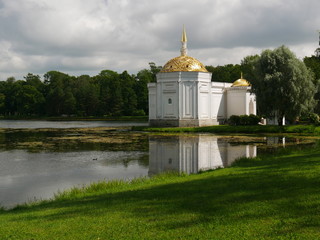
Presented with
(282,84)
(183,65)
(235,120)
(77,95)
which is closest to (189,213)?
(282,84)

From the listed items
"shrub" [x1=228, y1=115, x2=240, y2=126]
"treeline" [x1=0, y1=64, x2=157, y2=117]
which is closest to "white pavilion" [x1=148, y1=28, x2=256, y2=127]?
"shrub" [x1=228, y1=115, x2=240, y2=126]

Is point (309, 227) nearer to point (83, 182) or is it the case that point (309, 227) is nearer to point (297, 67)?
point (83, 182)

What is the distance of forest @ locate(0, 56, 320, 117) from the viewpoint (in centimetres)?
9212

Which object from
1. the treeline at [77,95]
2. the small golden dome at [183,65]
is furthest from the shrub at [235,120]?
the treeline at [77,95]

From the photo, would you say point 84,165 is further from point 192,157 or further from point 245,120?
point 245,120

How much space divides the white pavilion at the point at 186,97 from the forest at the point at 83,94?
33.0 m

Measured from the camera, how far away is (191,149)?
79.4 feet

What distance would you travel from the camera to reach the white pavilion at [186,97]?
153 feet

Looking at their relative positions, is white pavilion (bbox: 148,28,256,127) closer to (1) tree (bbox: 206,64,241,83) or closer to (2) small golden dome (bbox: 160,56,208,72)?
(2) small golden dome (bbox: 160,56,208,72)

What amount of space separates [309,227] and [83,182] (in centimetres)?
954

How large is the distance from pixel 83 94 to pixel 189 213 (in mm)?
96824

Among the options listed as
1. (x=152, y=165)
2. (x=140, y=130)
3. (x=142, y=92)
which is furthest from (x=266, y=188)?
(x=142, y=92)

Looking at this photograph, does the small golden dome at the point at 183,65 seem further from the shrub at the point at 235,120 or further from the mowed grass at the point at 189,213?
the mowed grass at the point at 189,213

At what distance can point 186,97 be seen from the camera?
46906 mm
